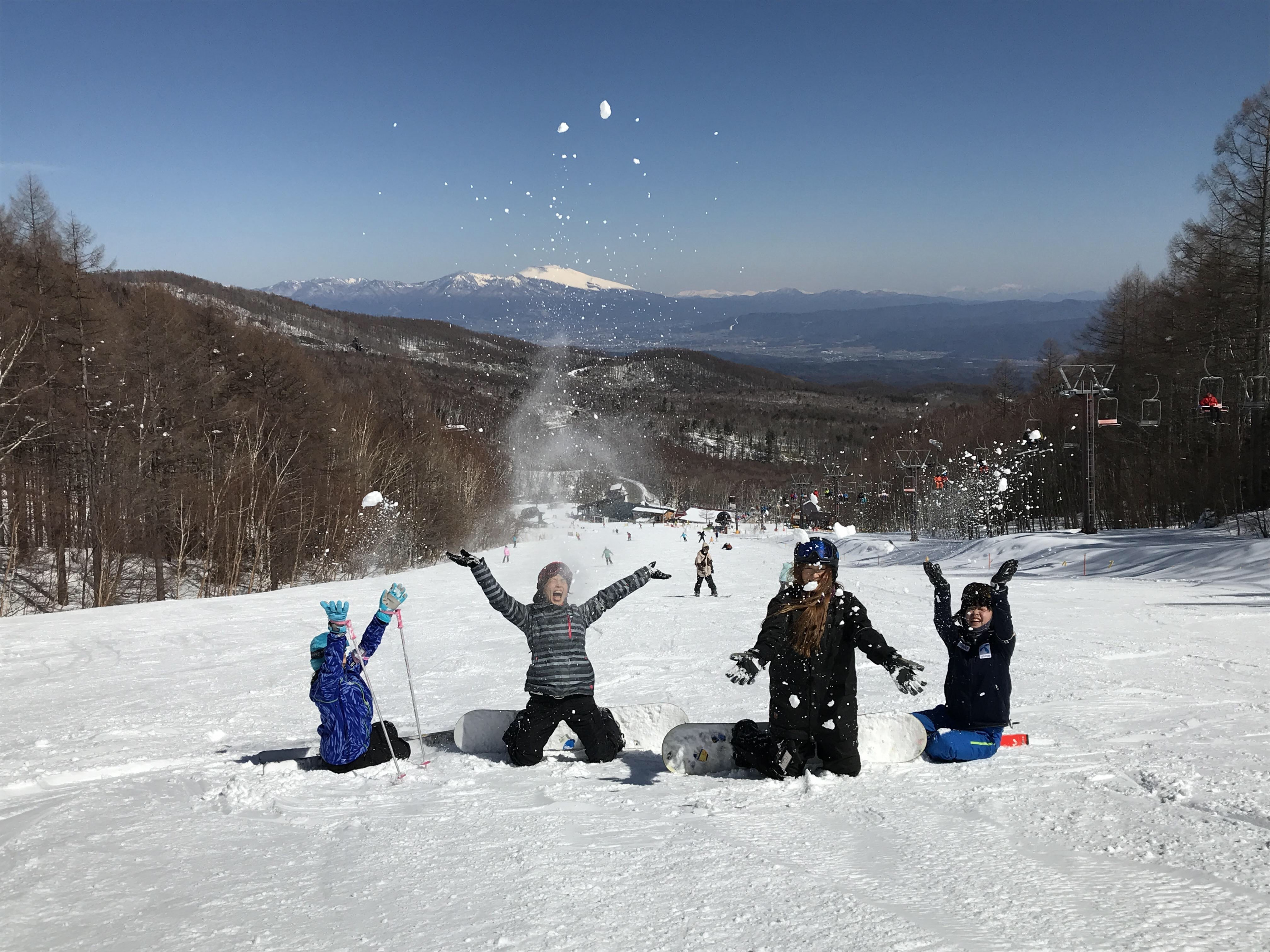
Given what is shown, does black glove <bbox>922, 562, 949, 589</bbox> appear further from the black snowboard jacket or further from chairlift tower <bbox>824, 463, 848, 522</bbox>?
chairlift tower <bbox>824, 463, 848, 522</bbox>

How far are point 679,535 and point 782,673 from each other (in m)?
78.0

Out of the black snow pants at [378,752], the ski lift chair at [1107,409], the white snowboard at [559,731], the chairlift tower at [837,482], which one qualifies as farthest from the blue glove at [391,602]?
the chairlift tower at [837,482]

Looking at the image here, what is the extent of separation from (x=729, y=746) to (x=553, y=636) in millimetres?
1566

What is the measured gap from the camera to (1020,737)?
6953 mm

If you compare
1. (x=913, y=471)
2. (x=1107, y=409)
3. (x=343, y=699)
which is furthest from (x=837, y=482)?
(x=343, y=699)

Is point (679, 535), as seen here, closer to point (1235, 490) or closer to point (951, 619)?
point (1235, 490)

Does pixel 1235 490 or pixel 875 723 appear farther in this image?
pixel 1235 490

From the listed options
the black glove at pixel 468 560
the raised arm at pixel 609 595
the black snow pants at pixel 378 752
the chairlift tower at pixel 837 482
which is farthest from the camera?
the chairlift tower at pixel 837 482

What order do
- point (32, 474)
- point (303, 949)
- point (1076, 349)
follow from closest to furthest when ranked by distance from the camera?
point (303, 949) < point (32, 474) < point (1076, 349)

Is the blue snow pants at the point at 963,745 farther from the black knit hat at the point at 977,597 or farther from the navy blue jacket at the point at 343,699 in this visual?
the navy blue jacket at the point at 343,699

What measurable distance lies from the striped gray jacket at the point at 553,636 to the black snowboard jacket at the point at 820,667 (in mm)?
1318

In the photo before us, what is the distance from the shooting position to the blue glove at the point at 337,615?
255 inches

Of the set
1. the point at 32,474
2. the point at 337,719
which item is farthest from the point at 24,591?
the point at 337,719

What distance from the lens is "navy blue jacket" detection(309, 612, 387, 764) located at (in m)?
6.60
